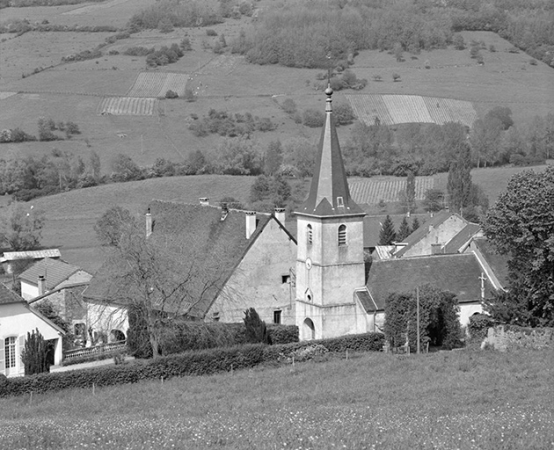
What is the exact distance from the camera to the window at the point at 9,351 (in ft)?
158

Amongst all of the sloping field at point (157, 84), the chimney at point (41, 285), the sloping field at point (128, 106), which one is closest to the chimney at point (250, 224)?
the chimney at point (41, 285)

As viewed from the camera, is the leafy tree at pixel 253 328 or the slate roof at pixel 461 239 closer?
the leafy tree at pixel 253 328

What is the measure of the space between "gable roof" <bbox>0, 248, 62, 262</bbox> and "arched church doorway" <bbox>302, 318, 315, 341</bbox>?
39.1 metres

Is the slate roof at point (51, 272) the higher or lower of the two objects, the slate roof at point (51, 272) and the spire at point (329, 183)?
the lower

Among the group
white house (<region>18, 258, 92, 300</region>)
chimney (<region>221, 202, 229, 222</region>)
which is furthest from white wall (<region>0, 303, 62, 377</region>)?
white house (<region>18, 258, 92, 300</region>)

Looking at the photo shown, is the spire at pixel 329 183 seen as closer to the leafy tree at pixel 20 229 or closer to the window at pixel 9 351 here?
the window at pixel 9 351

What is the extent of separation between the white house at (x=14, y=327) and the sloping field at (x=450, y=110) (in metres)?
115

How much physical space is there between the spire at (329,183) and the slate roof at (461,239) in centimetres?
1330

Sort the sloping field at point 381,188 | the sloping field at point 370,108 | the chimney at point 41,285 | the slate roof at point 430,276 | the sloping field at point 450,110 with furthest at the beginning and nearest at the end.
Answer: the sloping field at point 370,108
the sloping field at point 450,110
the sloping field at point 381,188
the chimney at point 41,285
the slate roof at point 430,276

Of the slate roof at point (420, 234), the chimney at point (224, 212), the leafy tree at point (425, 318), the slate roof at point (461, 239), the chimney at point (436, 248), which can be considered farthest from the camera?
the slate roof at point (420, 234)

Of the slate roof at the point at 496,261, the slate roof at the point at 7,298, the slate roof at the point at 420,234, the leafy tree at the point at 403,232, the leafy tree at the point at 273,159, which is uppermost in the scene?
the slate roof at the point at 7,298

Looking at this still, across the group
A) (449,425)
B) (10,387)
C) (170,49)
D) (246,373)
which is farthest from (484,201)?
(170,49)

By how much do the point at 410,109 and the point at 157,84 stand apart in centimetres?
4147

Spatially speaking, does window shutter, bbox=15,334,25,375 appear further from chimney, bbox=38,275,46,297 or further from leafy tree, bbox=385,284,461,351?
leafy tree, bbox=385,284,461,351
